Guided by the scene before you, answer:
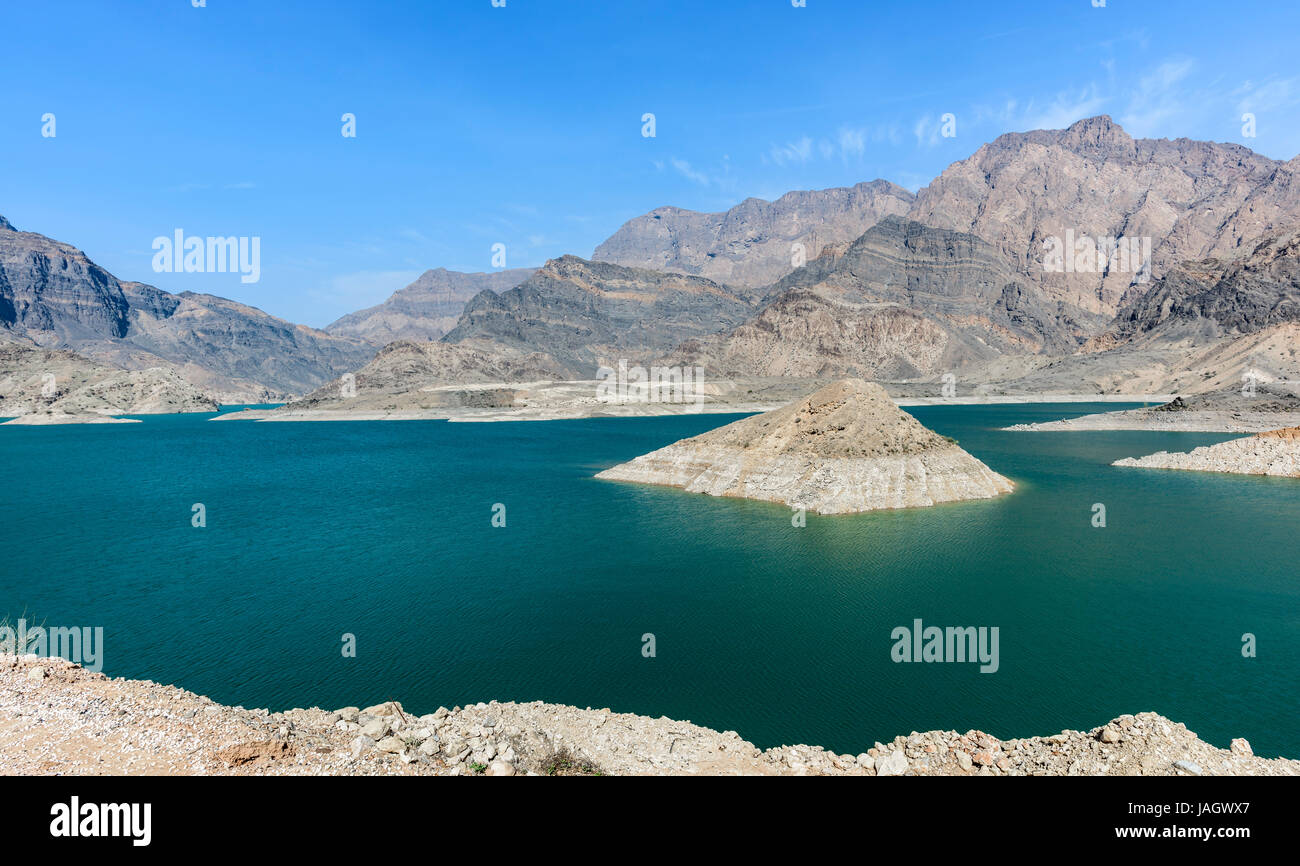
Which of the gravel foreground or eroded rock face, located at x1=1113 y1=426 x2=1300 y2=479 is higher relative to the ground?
eroded rock face, located at x1=1113 y1=426 x2=1300 y2=479

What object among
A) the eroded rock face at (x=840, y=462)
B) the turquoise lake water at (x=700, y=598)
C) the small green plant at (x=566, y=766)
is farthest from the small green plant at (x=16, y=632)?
the eroded rock face at (x=840, y=462)

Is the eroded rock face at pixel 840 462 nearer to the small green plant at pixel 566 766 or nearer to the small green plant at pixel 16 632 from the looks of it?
the small green plant at pixel 566 766

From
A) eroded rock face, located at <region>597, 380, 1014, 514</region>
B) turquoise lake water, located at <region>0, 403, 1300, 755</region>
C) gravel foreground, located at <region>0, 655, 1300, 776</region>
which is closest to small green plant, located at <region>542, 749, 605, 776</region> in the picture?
gravel foreground, located at <region>0, 655, 1300, 776</region>

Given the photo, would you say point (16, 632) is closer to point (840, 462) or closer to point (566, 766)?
point (566, 766)

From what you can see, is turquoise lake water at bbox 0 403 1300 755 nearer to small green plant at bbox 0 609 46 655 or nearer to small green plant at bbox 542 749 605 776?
small green plant at bbox 0 609 46 655
